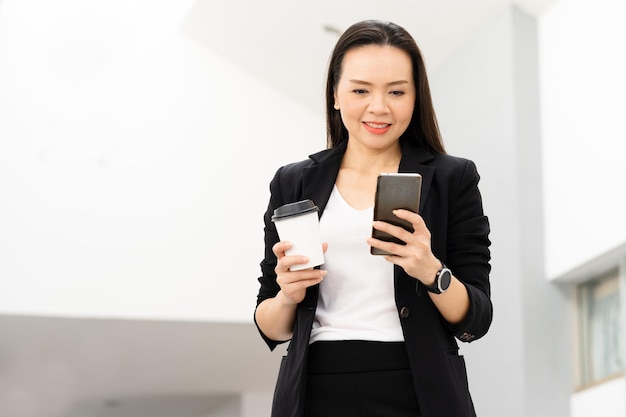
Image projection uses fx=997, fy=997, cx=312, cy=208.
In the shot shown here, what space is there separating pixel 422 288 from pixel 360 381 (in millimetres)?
163

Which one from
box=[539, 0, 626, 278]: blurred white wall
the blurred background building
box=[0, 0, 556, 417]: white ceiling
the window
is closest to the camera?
box=[539, 0, 626, 278]: blurred white wall

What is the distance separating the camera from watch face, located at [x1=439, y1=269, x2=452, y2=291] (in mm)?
1385

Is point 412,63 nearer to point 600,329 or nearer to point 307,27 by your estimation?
point 600,329

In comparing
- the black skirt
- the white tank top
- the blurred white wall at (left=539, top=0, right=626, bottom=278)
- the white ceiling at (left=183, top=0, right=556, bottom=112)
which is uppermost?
the white ceiling at (left=183, top=0, right=556, bottom=112)

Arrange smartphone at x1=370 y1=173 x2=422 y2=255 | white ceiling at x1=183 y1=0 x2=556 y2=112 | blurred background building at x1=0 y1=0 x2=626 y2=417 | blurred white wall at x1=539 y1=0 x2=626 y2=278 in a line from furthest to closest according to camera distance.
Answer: white ceiling at x1=183 y1=0 x2=556 y2=112 → blurred background building at x1=0 y1=0 x2=626 y2=417 → blurred white wall at x1=539 y1=0 x2=626 y2=278 → smartphone at x1=370 y1=173 x2=422 y2=255

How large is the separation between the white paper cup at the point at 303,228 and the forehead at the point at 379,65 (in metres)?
0.26

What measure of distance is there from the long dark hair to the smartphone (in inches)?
11.4

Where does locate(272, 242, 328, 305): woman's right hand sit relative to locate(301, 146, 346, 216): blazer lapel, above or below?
below

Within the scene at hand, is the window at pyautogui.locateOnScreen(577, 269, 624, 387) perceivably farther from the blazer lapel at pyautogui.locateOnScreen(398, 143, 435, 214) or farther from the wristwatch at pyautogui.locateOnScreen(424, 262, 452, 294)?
the wristwatch at pyautogui.locateOnScreen(424, 262, 452, 294)

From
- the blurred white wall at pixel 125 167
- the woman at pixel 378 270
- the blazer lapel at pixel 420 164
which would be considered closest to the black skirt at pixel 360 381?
the woman at pixel 378 270

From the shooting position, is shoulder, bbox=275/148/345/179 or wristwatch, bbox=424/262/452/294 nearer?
wristwatch, bbox=424/262/452/294

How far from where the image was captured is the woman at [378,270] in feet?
4.66

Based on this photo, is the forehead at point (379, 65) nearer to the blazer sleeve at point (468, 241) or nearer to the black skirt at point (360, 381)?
the blazer sleeve at point (468, 241)

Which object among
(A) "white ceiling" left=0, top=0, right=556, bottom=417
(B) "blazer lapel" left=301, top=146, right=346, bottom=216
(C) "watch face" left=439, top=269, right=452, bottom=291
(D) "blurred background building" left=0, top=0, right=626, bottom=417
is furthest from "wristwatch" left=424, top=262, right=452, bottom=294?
(A) "white ceiling" left=0, top=0, right=556, bottom=417
